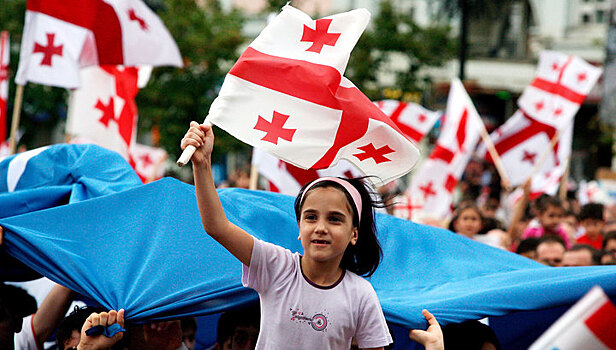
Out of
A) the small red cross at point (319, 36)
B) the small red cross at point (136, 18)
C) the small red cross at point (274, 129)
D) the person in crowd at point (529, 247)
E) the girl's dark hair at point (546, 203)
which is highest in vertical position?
the small red cross at point (319, 36)

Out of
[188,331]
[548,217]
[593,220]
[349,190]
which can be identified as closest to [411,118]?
[548,217]

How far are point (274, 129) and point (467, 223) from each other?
4170 mm

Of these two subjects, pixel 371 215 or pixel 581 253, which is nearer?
pixel 371 215

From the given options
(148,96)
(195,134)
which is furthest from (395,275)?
(148,96)

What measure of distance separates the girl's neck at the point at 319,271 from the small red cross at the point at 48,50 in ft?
16.0

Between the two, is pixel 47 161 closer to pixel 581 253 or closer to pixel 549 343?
pixel 549 343

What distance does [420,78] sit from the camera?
834 inches

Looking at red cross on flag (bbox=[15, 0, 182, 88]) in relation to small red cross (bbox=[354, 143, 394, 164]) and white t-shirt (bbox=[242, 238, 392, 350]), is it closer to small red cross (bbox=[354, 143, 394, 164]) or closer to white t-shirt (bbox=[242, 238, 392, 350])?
small red cross (bbox=[354, 143, 394, 164])

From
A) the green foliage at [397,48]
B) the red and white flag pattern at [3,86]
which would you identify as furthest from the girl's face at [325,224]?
the green foliage at [397,48]

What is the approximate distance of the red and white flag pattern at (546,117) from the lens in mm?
10008

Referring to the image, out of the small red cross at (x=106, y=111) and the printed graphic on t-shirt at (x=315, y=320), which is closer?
the printed graphic on t-shirt at (x=315, y=320)

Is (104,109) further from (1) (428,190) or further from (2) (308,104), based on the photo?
(2) (308,104)

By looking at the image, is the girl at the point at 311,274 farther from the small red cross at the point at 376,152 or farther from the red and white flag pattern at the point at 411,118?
the red and white flag pattern at the point at 411,118

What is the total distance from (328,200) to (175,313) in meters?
0.77
